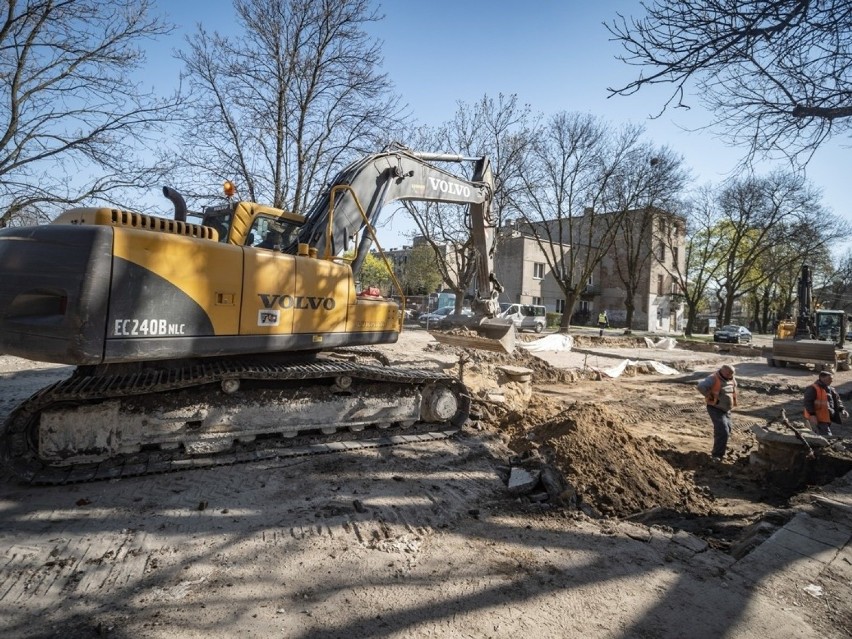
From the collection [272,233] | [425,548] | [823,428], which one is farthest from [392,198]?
[823,428]

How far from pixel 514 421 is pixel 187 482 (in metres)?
4.30

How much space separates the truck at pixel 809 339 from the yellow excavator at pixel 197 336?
16303 mm

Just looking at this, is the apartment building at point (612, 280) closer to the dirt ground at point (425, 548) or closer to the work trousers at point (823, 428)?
the work trousers at point (823, 428)

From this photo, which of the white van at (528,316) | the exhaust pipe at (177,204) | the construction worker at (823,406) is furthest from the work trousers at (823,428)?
the white van at (528,316)

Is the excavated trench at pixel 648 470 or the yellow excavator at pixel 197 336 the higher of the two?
the yellow excavator at pixel 197 336

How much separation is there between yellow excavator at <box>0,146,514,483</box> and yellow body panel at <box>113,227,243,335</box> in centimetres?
1

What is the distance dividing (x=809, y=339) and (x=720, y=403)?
1523cm

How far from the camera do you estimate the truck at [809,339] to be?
16.8 metres

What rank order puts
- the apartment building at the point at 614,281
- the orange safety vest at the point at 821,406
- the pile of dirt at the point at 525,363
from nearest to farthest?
1. the orange safety vest at the point at 821,406
2. the pile of dirt at the point at 525,363
3. the apartment building at the point at 614,281

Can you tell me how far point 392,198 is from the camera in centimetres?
Result: 680

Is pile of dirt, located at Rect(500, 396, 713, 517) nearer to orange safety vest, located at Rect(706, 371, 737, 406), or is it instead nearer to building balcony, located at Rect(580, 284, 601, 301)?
orange safety vest, located at Rect(706, 371, 737, 406)

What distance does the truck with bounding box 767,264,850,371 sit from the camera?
16.8m

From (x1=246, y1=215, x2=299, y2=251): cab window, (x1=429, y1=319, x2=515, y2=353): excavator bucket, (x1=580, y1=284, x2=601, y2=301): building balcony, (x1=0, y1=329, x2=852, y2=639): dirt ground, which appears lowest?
(x1=0, y1=329, x2=852, y2=639): dirt ground

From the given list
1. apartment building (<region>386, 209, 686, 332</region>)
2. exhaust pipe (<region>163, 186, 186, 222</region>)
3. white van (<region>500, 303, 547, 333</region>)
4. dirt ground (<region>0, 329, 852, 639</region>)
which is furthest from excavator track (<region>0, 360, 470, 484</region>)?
apartment building (<region>386, 209, 686, 332</region>)
